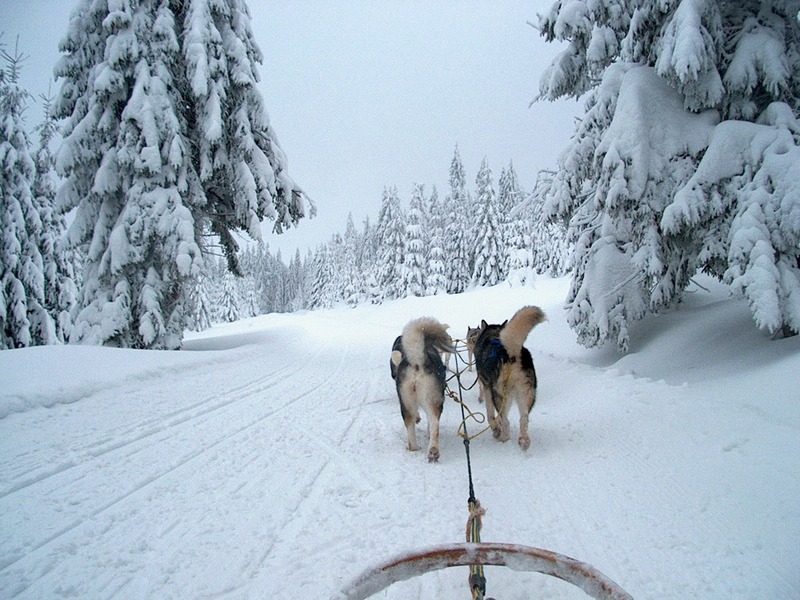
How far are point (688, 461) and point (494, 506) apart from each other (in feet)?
6.26

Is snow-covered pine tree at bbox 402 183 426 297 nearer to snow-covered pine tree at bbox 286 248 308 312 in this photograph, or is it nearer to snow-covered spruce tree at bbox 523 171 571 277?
snow-covered spruce tree at bbox 523 171 571 277

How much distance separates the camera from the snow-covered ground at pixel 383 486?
2.36 metres

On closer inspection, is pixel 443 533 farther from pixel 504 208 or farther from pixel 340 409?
pixel 504 208

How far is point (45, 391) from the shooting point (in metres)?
6.06

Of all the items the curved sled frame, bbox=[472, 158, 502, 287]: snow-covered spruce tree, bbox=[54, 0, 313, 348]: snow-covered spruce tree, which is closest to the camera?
the curved sled frame

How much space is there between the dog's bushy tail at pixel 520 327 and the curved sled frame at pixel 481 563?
312cm

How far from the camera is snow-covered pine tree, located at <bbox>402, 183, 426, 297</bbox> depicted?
142 ft

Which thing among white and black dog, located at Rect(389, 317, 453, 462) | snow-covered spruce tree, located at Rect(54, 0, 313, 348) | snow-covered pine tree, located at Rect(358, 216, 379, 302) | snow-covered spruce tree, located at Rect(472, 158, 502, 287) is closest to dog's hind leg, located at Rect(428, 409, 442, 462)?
white and black dog, located at Rect(389, 317, 453, 462)

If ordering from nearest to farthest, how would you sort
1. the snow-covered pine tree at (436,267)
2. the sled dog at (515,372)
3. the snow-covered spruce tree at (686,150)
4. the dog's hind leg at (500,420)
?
the sled dog at (515,372) → the dog's hind leg at (500,420) → the snow-covered spruce tree at (686,150) → the snow-covered pine tree at (436,267)

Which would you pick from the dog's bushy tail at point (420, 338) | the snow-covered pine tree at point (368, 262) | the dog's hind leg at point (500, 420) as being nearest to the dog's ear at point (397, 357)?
the dog's bushy tail at point (420, 338)

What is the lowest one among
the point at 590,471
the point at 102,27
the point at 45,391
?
the point at 590,471

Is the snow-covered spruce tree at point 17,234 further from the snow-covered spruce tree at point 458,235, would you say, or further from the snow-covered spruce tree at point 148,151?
the snow-covered spruce tree at point 458,235

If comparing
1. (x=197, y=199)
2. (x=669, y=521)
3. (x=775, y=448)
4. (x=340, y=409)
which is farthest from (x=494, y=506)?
(x=197, y=199)

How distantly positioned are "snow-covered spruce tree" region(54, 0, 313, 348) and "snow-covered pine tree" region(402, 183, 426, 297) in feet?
101
